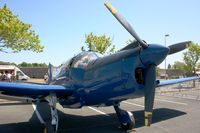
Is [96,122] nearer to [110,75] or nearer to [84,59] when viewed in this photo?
[84,59]

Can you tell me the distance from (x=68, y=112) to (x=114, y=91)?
22.7ft

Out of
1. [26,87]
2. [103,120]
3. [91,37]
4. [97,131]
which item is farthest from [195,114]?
[91,37]

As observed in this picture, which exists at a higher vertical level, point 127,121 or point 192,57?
point 192,57

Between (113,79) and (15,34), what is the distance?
20.1 m

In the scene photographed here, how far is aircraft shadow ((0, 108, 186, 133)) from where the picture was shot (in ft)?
30.7

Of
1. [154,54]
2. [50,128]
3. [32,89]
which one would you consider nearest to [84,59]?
[32,89]

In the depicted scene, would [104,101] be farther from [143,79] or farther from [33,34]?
[33,34]

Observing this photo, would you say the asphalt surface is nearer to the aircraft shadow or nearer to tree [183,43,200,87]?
the aircraft shadow

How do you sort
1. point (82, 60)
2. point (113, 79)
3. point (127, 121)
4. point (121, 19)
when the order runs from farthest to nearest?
point (127, 121), point (82, 60), point (113, 79), point (121, 19)

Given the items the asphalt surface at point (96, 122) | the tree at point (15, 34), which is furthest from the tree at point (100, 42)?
the asphalt surface at point (96, 122)

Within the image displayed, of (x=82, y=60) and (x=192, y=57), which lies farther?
(x=192, y=57)

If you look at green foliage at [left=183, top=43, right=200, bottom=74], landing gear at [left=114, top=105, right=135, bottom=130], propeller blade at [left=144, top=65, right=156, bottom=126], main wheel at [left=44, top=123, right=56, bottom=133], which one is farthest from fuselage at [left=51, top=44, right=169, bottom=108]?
green foliage at [left=183, top=43, right=200, bottom=74]

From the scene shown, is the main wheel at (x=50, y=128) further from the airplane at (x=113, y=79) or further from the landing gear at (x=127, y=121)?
the landing gear at (x=127, y=121)

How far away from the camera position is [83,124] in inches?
412
